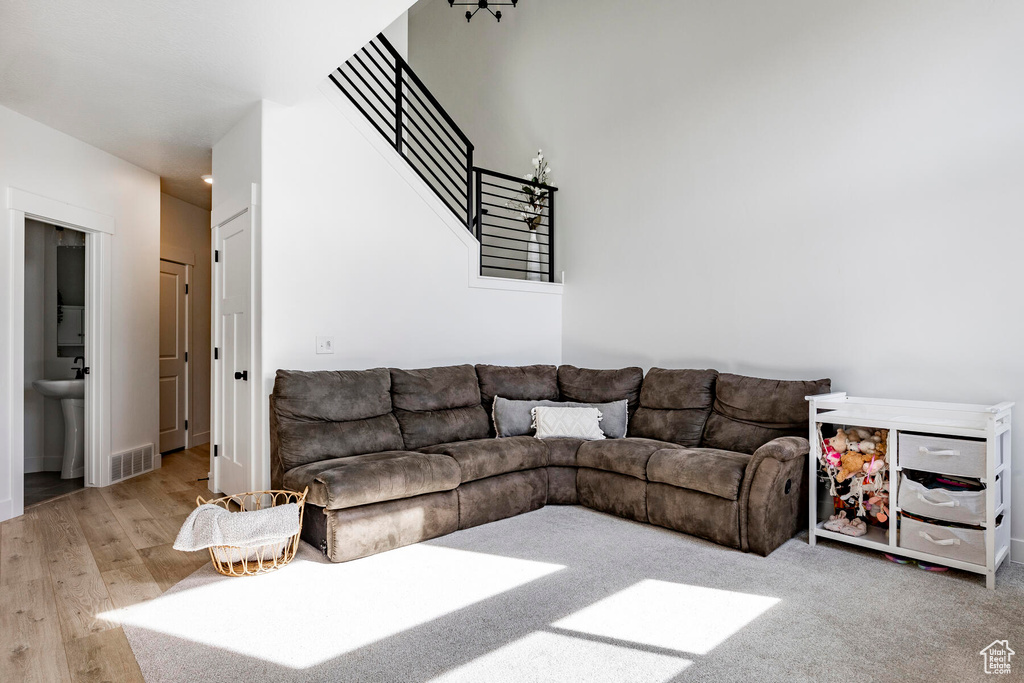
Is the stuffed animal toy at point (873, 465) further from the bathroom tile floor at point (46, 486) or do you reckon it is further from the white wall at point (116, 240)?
the bathroom tile floor at point (46, 486)

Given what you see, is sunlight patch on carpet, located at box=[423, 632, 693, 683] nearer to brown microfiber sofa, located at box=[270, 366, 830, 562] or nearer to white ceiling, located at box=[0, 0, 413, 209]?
brown microfiber sofa, located at box=[270, 366, 830, 562]

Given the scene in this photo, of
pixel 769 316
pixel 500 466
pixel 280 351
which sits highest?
pixel 769 316

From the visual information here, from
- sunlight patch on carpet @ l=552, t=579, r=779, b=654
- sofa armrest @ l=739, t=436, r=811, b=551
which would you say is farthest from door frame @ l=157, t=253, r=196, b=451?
sofa armrest @ l=739, t=436, r=811, b=551

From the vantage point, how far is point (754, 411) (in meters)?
3.62

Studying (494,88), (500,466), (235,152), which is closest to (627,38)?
(494,88)

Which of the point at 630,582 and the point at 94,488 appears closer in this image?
the point at 630,582

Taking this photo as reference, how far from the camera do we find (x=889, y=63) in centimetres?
337

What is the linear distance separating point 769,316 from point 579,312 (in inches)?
67.1

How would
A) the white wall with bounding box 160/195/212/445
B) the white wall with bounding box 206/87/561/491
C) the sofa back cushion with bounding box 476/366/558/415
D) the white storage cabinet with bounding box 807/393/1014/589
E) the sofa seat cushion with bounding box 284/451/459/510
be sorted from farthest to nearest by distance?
the white wall with bounding box 160/195/212/445
the sofa back cushion with bounding box 476/366/558/415
the white wall with bounding box 206/87/561/491
the sofa seat cushion with bounding box 284/451/459/510
the white storage cabinet with bounding box 807/393/1014/589

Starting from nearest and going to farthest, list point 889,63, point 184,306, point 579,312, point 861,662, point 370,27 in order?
point 861,662 < point 370,27 < point 889,63 < point 579,312 < point 184,306

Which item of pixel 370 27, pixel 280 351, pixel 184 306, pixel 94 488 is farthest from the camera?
pixel 184 306

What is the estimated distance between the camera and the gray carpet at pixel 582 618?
1.95 metres

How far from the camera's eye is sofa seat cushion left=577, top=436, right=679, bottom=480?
3.51 meters

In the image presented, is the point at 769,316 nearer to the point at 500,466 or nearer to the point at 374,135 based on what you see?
the point at 500,466
